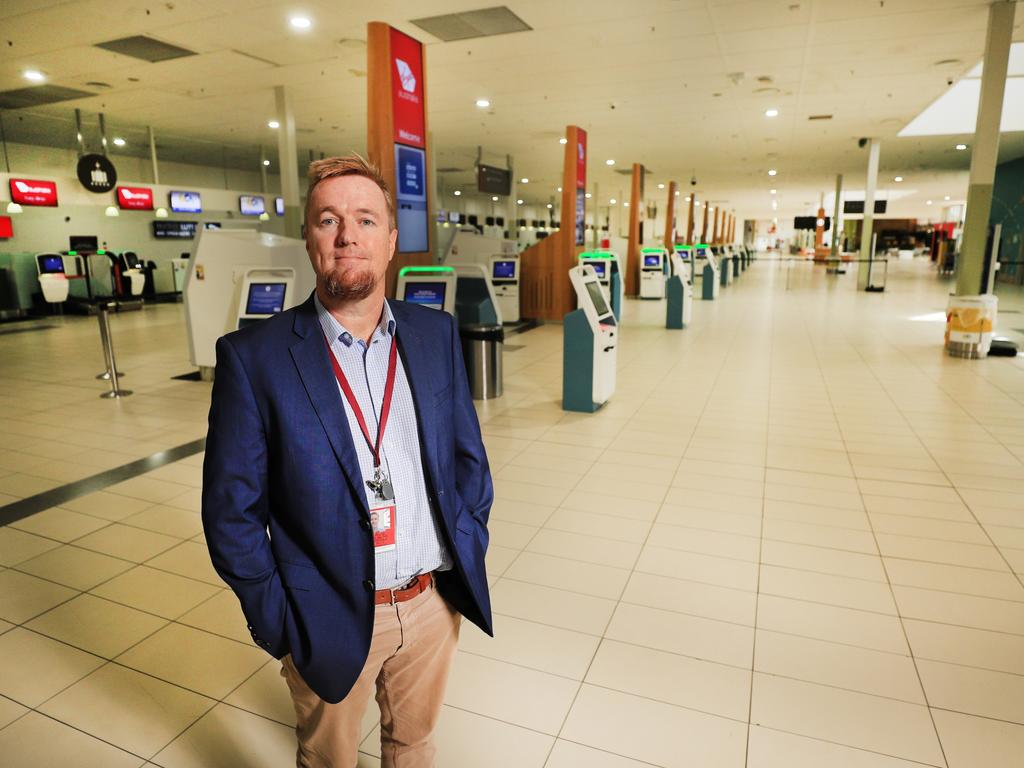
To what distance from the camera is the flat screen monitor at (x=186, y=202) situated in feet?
50.8

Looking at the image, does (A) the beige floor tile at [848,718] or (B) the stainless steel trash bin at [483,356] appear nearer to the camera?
(A) the beige floor tile at [848,718]

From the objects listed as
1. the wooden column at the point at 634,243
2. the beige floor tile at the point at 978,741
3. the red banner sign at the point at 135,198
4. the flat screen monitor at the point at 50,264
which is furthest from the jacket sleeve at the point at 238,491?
the wooden column at the point at 634,243

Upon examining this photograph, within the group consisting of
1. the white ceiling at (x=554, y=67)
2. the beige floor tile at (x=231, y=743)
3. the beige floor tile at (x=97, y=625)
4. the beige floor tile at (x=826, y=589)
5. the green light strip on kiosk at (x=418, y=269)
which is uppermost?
the white ceiling at (x=554, y=67)

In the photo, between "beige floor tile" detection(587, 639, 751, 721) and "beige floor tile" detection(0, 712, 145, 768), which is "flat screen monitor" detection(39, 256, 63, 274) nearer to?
"beige floor tile" detection(0, 712, 145, 768)

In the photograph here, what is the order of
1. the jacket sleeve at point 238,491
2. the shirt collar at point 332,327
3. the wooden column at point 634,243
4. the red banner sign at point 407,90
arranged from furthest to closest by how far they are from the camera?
the wooden column at point 634,243, the red banner sign at point 407,90, the shirt collar at point 332,327, the jacket sleeve at point 238,491

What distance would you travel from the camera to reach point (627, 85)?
10.6 m

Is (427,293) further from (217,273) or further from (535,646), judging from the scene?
(535,646)

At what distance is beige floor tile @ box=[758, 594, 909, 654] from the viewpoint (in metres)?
2.58

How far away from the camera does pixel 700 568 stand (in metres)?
3.17

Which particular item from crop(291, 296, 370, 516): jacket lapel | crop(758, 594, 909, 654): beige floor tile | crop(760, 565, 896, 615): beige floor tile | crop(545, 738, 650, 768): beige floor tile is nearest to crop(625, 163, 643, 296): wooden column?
crop(760, 565, 896, 615): beige floor tile

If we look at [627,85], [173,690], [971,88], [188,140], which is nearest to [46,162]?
[188,140]

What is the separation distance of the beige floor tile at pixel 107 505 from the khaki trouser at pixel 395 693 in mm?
3019

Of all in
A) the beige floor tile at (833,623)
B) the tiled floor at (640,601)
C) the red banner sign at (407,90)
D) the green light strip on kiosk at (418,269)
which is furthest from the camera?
the green light strip on kiosk at (418,269)

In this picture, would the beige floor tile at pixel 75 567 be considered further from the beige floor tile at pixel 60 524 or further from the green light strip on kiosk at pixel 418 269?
the green light strip on kiosk at pixel 418 269
